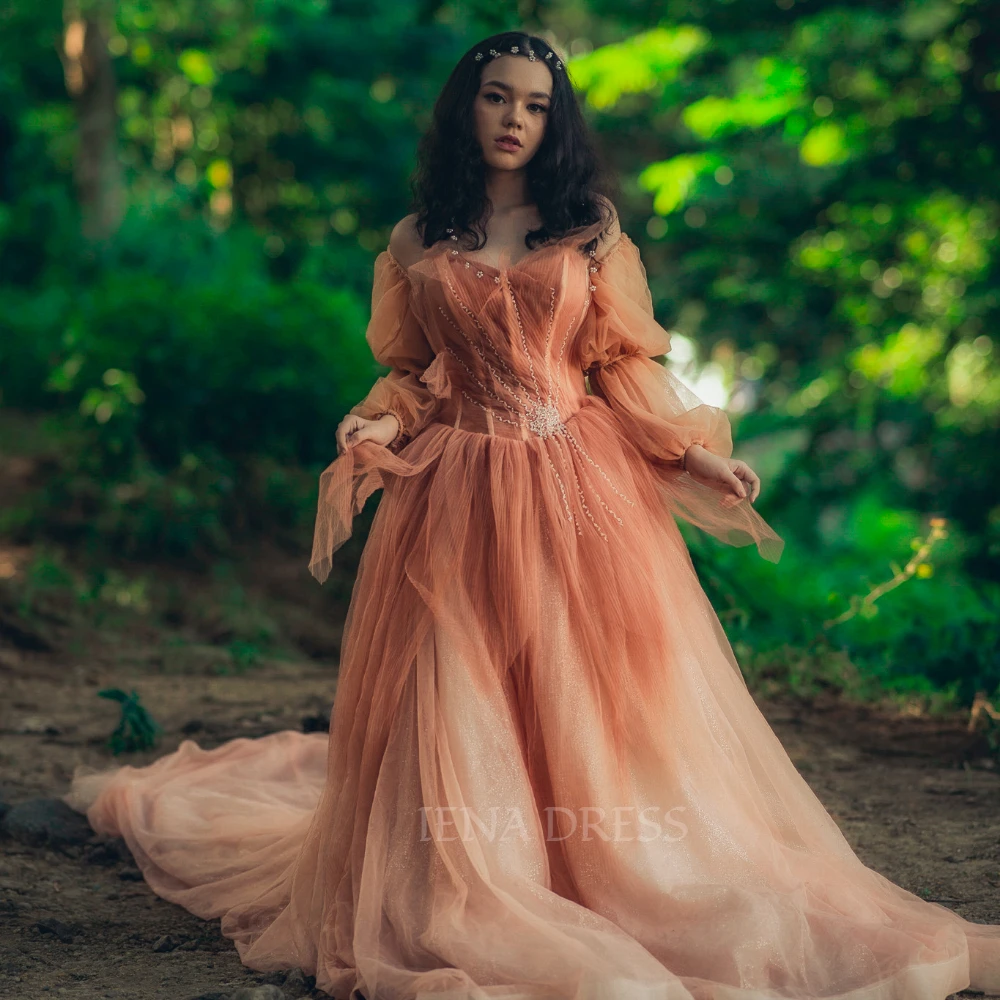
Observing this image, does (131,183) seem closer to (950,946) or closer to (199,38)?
(199,38)

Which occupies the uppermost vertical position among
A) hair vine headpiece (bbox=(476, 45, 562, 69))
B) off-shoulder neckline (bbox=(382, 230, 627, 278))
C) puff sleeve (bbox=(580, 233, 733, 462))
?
hair vine headpiece (bbox=(476, 45, 562, 69))

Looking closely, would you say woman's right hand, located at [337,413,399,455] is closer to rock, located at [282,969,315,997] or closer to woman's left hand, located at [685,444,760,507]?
woman's left hand, located at [685,444,760,507]

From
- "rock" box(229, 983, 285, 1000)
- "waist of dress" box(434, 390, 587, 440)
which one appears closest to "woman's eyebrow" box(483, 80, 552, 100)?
"waist of dress" box(434, 390, 587, 440)

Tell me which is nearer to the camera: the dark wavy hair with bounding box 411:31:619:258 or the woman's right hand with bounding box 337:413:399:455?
the woman's right hand with bounding box 337:413:399:455

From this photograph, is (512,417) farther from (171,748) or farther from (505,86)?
(171,748)

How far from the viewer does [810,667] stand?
219 inches

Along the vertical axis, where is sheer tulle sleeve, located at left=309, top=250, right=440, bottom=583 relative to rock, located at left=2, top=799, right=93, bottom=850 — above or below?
above

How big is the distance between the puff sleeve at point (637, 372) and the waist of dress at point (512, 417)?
166 millimetres

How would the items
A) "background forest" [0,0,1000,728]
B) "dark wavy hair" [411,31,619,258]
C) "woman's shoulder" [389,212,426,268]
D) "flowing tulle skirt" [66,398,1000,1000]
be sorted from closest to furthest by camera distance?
"flowing tulle skirt" [66,398,1000,1000], "dark wavy hair" [411,31,619,258], "woman's shoulder" [389,212,426,268], "background forest" [0,0,1000,728]

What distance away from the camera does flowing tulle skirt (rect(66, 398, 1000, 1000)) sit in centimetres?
260

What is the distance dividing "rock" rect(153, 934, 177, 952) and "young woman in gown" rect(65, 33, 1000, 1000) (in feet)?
0.45

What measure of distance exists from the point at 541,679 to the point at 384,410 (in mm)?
790

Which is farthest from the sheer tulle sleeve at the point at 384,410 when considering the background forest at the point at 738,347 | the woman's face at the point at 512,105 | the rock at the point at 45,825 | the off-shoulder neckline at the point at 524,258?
the background forest at the point at 738,347

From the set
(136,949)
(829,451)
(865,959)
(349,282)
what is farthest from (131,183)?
(865,959)
